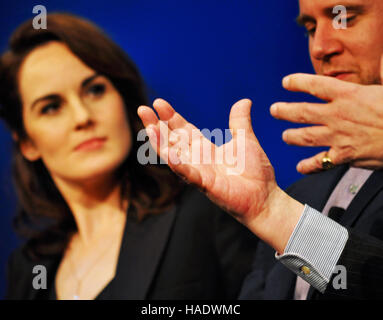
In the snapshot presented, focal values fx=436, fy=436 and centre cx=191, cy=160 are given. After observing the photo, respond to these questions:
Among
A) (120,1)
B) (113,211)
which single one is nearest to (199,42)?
(120,1)

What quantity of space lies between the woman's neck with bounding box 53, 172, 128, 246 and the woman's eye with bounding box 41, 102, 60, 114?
22 centimetres

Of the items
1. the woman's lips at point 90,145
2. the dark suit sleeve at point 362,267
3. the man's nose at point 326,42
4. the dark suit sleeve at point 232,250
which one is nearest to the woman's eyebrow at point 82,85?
the woman's lips at point 90,145

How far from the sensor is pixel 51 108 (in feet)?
4.13

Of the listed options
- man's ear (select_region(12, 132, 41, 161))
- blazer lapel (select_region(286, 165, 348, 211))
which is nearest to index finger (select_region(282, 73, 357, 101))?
blazer lapel (select_region(286, 165, 348, 211))

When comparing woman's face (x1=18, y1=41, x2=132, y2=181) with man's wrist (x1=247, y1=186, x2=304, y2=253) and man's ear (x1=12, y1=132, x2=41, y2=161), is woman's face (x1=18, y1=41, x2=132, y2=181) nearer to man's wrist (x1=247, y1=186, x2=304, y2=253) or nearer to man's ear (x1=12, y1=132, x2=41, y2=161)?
man's ear (x1=12, y1=132, x2=41, y2=161)

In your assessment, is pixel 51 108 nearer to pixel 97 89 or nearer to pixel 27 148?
pixel 97 89

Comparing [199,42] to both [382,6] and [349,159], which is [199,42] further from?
[349,159]

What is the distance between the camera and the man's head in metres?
0.84

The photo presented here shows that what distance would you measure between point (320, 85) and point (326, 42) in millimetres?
267

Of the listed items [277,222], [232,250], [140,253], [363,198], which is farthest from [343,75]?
[140,253]

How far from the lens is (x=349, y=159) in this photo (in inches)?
27.2

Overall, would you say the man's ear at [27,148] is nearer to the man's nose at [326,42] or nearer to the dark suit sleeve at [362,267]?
the man's nose at [326,42]
